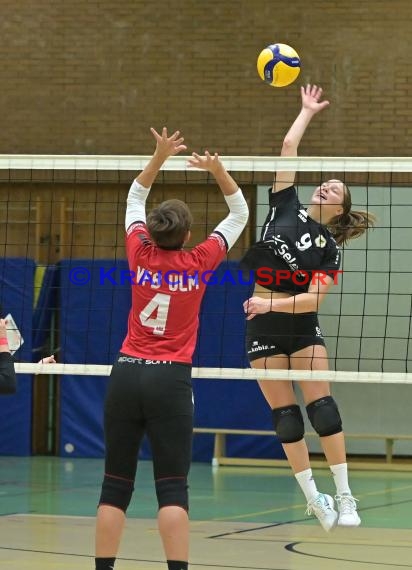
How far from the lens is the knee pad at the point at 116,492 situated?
4.96 m

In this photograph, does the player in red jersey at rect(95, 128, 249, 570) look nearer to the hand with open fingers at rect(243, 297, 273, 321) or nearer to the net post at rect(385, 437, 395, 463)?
the hand with open fingers at rect(243, 297, 273, 321)

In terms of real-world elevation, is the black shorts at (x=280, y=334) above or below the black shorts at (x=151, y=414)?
above

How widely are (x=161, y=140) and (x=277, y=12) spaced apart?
1064 centimetres

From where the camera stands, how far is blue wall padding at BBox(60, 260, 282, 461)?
48.8ft

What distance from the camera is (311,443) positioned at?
1523 cm

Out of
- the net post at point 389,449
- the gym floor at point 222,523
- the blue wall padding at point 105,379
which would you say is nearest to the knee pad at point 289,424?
the gym floor at point 222,523

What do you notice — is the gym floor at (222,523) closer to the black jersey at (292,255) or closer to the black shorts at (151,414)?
the black shorts at (151,414)

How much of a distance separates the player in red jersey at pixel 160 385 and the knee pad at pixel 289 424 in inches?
61.7

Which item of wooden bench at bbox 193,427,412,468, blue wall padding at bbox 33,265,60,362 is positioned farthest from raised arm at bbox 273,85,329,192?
blue wall padding at bbox 33,265,60,362

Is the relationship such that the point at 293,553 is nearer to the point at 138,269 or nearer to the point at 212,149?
the point at 138,269

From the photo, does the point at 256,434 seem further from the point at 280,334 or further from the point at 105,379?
the point at 280,334

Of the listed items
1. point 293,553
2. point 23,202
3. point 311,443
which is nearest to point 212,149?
point 23,202

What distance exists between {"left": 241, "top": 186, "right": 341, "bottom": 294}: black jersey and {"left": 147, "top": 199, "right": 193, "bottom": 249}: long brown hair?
155 cm

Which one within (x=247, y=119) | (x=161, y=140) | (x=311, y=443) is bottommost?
(x=311, y=443)
